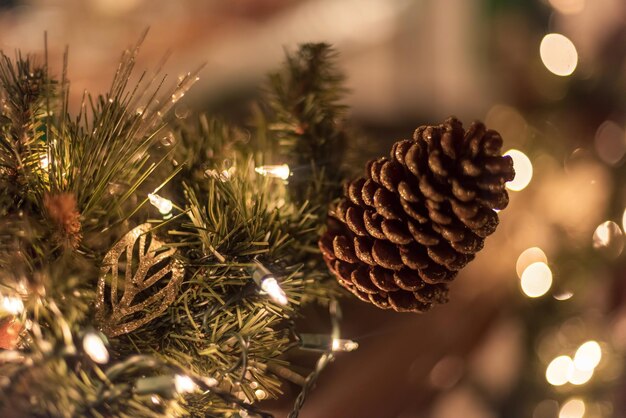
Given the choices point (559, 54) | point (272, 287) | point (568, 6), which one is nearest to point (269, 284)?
point (272, 287)

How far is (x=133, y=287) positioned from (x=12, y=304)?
7 centimetres

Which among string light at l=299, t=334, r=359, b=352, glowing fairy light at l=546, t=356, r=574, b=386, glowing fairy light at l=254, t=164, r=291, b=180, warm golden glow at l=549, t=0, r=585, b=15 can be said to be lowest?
glowing fairy light at l=546, t=356, r=574, b=386

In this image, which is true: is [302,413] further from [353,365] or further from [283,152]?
[283,152]

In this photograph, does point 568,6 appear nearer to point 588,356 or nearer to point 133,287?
point 588,356

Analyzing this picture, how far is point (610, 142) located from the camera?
2.22 ft

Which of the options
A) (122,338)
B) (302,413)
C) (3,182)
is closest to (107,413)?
A: (122,338)

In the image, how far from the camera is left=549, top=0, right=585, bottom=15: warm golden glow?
0.82 m

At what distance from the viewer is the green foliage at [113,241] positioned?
0.30 meters

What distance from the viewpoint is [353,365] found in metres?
0.67

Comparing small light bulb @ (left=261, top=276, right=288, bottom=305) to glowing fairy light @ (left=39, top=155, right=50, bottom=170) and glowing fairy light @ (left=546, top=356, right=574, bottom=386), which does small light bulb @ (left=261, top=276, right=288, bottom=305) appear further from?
glowing fairy light @ (left=546, top=356, right=574, bottom=386)

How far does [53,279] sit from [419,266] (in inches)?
8.5

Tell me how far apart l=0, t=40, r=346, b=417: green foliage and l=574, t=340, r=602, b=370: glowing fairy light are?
1.20ft

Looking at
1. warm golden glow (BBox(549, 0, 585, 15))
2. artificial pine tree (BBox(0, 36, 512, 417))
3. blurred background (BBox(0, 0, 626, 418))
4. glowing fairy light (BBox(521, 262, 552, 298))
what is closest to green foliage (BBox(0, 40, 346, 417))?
artificial pine tree (BBox(0, 36, 512, 417))

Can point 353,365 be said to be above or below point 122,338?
below
